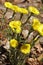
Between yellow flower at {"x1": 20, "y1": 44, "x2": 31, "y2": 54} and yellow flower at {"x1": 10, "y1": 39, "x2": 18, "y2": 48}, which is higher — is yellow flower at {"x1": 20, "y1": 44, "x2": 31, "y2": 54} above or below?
below

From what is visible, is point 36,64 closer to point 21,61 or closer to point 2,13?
point 21,61

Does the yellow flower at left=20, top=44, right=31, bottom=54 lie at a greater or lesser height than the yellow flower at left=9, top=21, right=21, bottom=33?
lesser

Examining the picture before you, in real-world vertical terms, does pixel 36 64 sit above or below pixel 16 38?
below

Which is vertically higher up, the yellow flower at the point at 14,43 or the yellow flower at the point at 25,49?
the yellow flower at the point at 14,43

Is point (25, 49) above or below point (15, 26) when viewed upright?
below

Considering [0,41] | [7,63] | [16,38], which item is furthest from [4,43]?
[16,38]

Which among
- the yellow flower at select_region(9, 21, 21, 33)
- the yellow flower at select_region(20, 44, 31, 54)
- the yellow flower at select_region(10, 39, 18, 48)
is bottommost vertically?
the yellow flower at select_region(20, 44, 31, 54)

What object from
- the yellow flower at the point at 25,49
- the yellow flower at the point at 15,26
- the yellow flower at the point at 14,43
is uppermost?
the yellow flower at the point at 15,26

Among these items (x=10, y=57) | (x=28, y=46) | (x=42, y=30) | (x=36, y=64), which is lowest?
(x=36, y=64)

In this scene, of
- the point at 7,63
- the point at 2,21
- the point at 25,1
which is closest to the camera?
the point at 7,63

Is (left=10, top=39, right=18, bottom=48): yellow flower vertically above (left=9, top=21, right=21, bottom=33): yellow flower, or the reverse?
(left=9, top=21, right=21, bottom=33): yellow flower

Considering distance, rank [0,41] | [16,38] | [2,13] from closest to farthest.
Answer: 1. [16,38]
2. [0,41]
3. [2,13]
